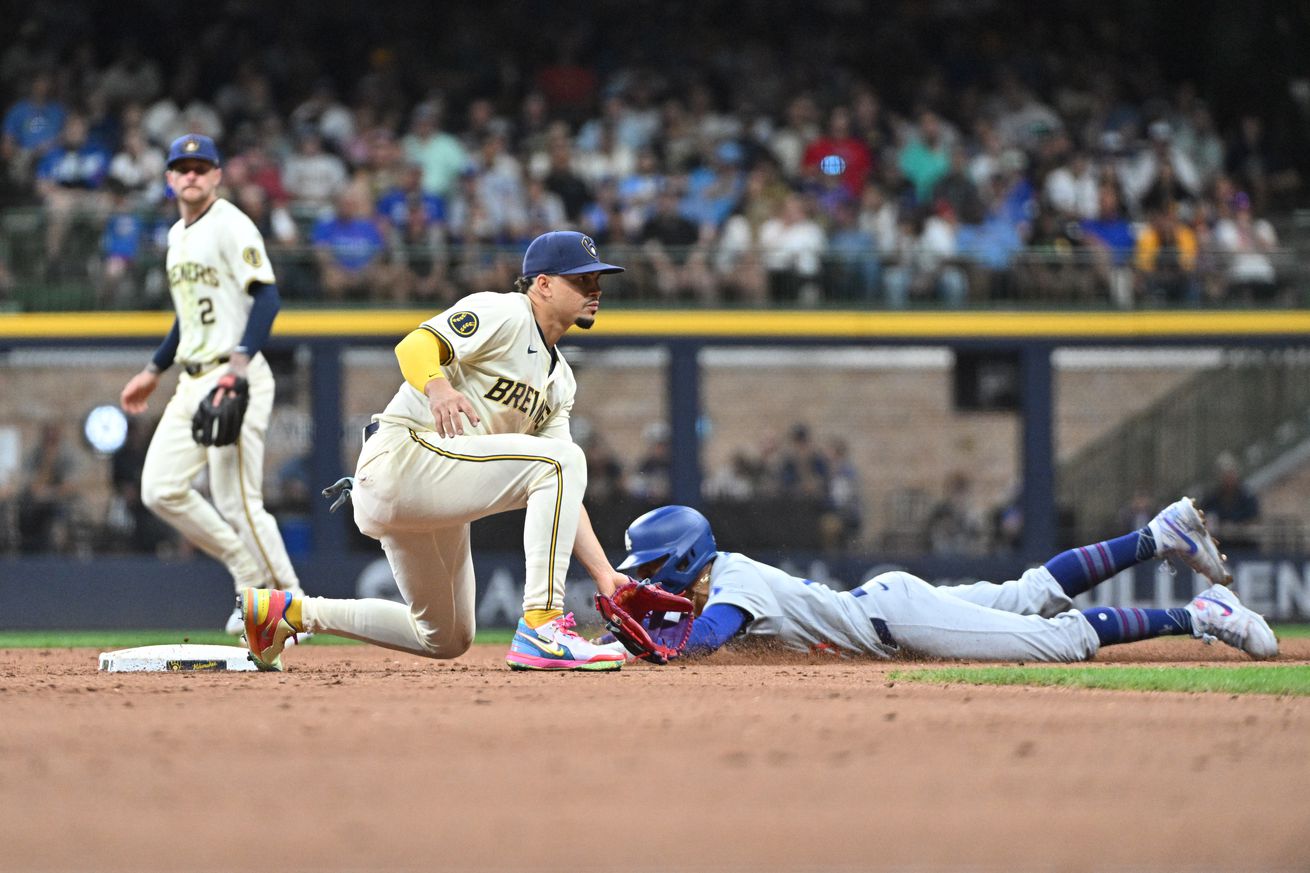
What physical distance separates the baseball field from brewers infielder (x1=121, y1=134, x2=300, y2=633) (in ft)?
7.82

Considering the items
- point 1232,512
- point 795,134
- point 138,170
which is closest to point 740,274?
point 795,134

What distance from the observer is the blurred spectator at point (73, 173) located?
15269 millimetres

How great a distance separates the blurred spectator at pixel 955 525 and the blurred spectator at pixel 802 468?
0.97 m

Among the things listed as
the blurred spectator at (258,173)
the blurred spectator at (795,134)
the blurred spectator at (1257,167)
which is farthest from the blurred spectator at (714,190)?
the blurred spectator at (1257,167)

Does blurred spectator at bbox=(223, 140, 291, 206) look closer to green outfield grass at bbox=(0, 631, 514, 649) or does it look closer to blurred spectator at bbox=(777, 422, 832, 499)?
green outfield grass at bbox=(0, 631, 514, 649)

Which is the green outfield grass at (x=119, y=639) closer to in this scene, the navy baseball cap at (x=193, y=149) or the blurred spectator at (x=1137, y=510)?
the navy baseball cap at (x=193, y=149)

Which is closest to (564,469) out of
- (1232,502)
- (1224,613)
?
(1224,613)

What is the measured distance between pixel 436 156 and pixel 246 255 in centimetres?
730

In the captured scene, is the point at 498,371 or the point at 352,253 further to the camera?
the point at 352,253

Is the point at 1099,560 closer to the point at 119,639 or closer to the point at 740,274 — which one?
the point at 119,639

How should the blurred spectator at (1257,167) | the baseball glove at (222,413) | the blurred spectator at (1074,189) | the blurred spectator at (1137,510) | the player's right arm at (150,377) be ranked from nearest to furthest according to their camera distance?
the baseball glove at (222,413) → the player's right arm at (150,377) → the blurred spectator at (1137,510) → the blurred spectator at (1074,189) → the blurred spectator at (1257,167)

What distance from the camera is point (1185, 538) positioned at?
7.84m

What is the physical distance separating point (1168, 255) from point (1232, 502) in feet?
7.03

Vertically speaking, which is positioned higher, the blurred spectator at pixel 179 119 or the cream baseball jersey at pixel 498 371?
the blurred spectator at pixel 179 119
